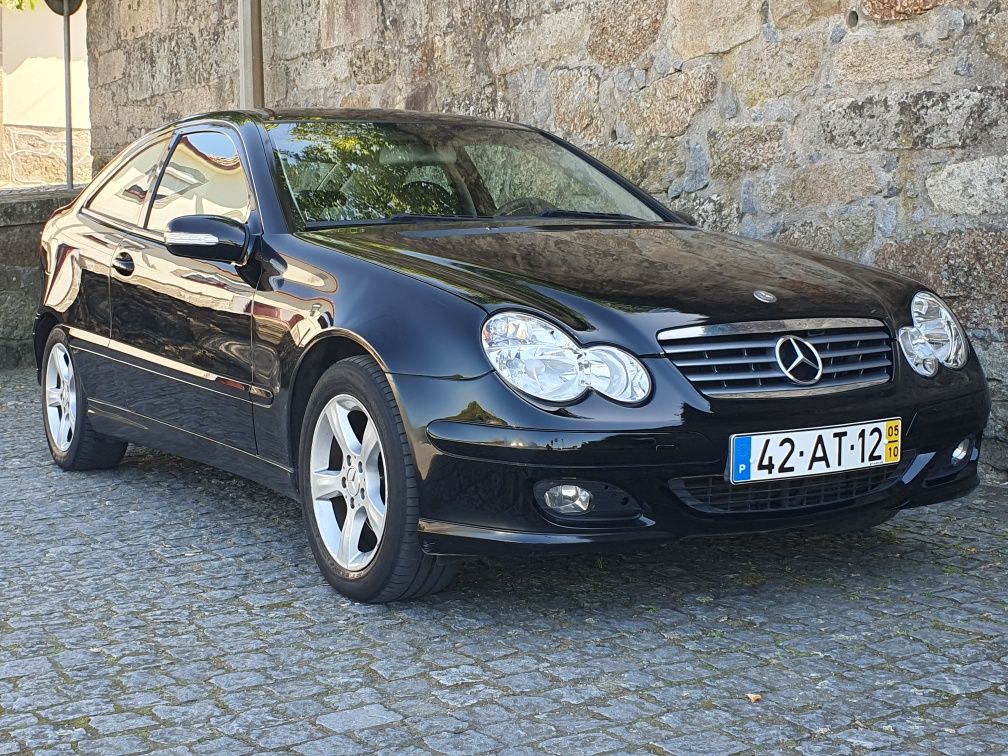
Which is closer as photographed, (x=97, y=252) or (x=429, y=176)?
(x=429, y=176)

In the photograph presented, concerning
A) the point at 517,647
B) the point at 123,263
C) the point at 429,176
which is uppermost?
the point at 429,176

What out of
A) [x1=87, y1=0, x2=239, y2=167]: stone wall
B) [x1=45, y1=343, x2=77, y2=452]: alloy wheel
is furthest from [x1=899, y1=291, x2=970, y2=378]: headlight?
[x1=87, y1=0, x2=239, y2=167]: stone wall

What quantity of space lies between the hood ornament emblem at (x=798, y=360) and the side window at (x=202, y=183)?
188 cm

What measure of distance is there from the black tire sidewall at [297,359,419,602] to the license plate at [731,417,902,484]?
885 mm

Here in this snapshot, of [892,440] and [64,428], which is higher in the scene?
[892,440]

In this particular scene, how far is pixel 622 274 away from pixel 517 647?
1.13m

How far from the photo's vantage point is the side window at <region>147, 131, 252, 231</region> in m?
5.16

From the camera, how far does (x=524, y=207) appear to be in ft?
17.6

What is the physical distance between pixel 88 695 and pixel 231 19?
9568 mm

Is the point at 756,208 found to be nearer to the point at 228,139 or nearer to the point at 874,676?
the point at 228,139

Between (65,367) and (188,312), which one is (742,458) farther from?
(65,367)

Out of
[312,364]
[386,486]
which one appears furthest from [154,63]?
[386,486]

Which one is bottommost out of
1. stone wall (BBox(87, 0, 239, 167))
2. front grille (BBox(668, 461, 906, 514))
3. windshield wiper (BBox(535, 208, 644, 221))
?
front grille (BBox(668, 461, 906, 514))

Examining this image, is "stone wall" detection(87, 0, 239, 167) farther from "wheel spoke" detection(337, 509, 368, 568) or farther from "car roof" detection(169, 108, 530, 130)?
"wheel spoke" detection(337, 509, 368, 568)
